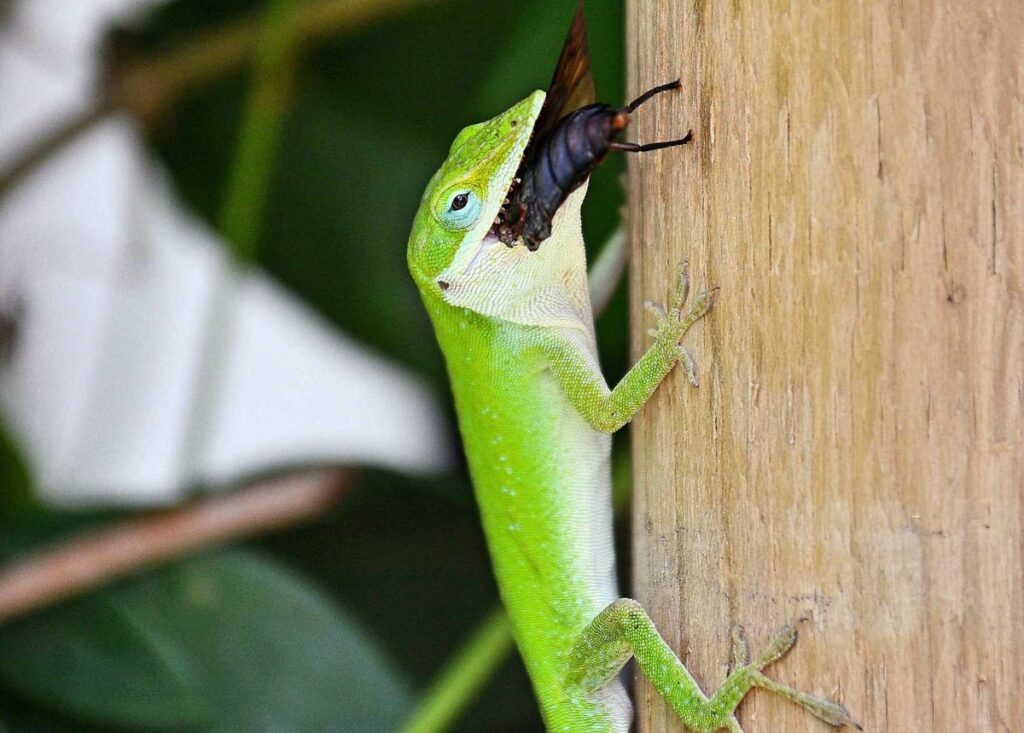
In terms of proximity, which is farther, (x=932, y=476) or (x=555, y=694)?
(x=555, y=694)

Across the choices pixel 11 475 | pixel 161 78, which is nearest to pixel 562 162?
pixel 161 78

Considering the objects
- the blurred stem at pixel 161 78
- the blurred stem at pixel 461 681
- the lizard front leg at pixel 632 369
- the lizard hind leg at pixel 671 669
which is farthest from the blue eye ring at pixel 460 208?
the blurred stem at pixel 161 78

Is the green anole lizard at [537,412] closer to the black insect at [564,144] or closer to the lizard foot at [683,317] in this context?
the black insect at [564,144]

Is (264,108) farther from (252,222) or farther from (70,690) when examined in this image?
(70,690)

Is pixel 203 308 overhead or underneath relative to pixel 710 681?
overhead

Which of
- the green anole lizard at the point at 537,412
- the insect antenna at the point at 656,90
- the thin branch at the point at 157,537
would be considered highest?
the insect antenna at the point at 656,90

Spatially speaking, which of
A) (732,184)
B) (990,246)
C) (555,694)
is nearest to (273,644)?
(555,694)
